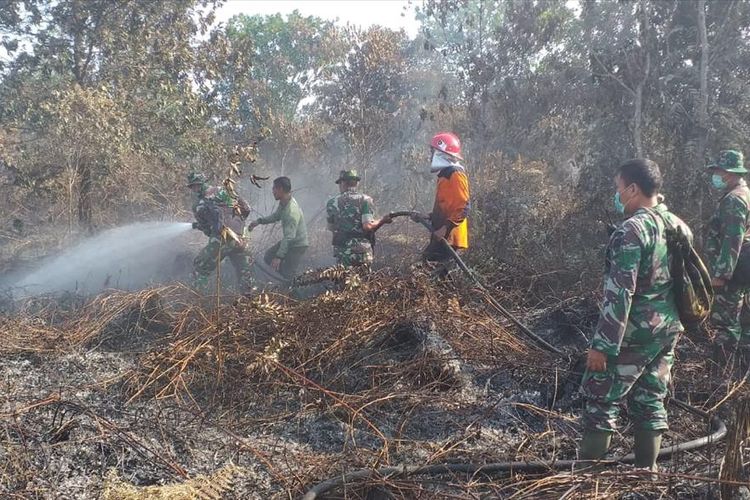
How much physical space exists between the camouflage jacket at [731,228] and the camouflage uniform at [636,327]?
194 cm

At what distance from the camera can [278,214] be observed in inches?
286

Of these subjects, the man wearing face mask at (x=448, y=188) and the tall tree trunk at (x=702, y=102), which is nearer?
the man wearing face mask at (x=448, y=188)

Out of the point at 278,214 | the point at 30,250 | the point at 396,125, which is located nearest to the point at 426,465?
the point at 278,214

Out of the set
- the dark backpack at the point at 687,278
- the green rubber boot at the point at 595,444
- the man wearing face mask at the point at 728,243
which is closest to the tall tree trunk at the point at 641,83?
the man wearing face mask at the point at 728,243

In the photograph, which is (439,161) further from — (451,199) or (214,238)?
(214,238)

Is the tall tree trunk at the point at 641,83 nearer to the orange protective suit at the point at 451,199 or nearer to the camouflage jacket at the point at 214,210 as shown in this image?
the orange protective suit at the point at 451,199

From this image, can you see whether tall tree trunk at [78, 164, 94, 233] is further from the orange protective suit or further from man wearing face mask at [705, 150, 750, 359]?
man wearing face mask at [705, 150, 750, 359]

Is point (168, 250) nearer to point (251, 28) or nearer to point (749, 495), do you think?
point (749, 495)

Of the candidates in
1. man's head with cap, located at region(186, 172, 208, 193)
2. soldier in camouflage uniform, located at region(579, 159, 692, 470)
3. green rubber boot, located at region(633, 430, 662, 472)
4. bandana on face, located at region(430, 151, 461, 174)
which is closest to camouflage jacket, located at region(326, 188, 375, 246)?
bandana on face, located at region(430, 151, 461, 174)

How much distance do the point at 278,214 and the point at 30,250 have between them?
6.30m

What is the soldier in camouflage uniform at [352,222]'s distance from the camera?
6.29 meters

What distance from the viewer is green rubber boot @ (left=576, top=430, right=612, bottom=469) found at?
2.90 meters

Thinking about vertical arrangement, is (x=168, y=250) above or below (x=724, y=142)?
below

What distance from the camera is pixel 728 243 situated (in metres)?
4.47
